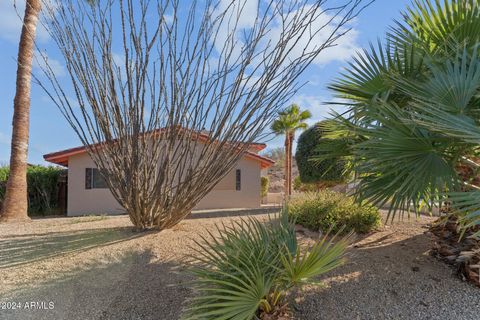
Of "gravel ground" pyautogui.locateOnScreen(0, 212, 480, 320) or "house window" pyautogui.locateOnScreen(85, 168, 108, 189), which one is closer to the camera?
"gravel ground" pyautogui.locateOnScreen(0, 212, 480, 320)

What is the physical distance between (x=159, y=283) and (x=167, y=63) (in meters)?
3.79

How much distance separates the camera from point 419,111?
442 cm

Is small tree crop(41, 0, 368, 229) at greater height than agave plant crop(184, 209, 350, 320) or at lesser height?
greater

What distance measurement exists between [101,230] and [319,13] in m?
6.32

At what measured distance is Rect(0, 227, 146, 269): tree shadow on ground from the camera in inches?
229

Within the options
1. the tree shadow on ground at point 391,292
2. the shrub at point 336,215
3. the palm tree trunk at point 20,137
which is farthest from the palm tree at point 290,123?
the tree shadow on ground at point 391,292

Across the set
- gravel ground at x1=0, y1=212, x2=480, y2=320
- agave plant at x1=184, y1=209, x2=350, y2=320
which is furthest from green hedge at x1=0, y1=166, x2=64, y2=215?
agave plant at x1=184, y1=209, x2=350, y2=320

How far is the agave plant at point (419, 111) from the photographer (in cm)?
391

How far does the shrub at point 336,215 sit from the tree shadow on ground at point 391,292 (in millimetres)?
1455

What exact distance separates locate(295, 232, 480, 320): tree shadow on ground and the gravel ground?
13mm

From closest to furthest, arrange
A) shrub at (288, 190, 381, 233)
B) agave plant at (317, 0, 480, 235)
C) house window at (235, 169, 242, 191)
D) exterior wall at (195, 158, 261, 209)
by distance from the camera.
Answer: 1. agave plant at (317, 0, 480, 235)
2. shrub at (288, 190, 381, 233)
3. exterior wall at (195, 158, 261, 209)
4. house window at (235, 169, 242, 191)

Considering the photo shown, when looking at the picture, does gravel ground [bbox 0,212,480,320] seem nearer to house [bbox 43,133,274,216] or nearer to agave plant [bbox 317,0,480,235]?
agave plant [bbox 317,0,480,235]

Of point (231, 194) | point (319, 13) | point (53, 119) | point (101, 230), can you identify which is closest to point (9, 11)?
point (53, 119)

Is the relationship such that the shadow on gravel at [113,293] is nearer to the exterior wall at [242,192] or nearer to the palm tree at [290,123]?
the exterior wall at [242,192]
